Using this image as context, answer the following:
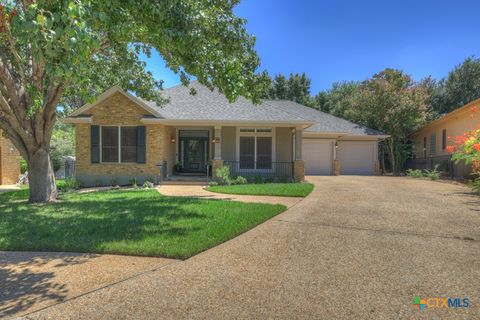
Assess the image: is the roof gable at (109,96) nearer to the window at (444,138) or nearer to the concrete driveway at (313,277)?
the concrete driveway at (313,277)

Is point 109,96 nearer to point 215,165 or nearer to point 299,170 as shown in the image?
point 215,165

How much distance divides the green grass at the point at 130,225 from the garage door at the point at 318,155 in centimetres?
1276

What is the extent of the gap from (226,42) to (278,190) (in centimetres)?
545

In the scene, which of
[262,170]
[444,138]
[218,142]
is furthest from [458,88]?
[218,142]

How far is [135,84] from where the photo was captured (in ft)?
45.3

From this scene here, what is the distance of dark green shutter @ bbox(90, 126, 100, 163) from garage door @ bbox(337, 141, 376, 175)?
15.0m

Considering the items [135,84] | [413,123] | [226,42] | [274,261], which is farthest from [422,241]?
[413,123]

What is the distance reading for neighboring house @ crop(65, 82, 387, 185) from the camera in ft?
49.4

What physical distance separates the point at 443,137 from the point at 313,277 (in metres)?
20.6

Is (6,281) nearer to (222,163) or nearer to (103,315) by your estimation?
(103,315)

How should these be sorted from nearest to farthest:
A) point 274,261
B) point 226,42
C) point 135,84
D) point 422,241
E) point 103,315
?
point 103,315
point 274,261
point 422,241
point 226,42
point 135,84

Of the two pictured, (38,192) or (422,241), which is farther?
(38,192)

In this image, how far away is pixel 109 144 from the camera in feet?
50.0

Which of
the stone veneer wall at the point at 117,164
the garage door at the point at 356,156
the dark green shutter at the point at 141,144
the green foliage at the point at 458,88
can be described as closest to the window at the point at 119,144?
the dark green shutter at the point at 141,144
